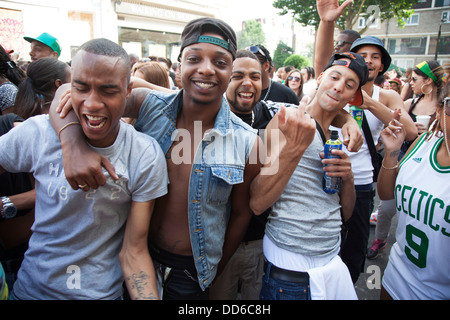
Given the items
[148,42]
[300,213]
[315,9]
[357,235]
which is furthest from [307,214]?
[315,9]

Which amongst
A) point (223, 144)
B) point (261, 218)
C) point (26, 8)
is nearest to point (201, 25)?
point (223, 144)

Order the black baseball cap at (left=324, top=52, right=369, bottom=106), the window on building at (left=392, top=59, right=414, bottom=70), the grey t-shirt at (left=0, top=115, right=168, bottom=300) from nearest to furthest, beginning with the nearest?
the grey t-shirt at (left=0, top=115, right=168, bottom=300) < the black baseball cap at (left=324, top=52, right=369, bottom=106) < the window on building at (left=392, top=59, right=414, bottom=70)

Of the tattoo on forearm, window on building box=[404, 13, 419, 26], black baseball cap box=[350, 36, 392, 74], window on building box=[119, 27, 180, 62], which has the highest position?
window on building box=[404, 13, 419, 26]

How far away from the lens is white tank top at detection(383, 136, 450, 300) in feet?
5.49

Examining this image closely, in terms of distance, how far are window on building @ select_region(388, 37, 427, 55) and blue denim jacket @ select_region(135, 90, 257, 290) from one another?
161 feet

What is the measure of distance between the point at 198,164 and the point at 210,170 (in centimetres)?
9

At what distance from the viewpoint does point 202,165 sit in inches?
71.6

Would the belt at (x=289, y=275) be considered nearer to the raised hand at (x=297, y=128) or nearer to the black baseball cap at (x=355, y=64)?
the raised hand at (x=297, y=128)

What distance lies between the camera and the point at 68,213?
4.95 ft

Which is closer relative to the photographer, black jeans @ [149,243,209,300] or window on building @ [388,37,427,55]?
black jeans @ [149,243,209,300]

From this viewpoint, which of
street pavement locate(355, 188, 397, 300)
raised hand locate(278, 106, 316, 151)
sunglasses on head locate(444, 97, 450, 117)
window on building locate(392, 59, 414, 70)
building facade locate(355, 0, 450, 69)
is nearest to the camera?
raised hand locate(278, 106, 316, 151)

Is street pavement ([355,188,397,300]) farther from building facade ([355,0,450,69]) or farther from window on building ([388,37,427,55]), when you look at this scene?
window on building ([388,37,427,55])

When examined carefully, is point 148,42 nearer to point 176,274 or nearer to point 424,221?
point 176,274

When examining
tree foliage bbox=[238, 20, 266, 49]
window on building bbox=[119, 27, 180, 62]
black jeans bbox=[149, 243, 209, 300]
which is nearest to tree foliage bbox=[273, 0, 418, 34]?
window on building bbox=[119, 27, 180, 62]
